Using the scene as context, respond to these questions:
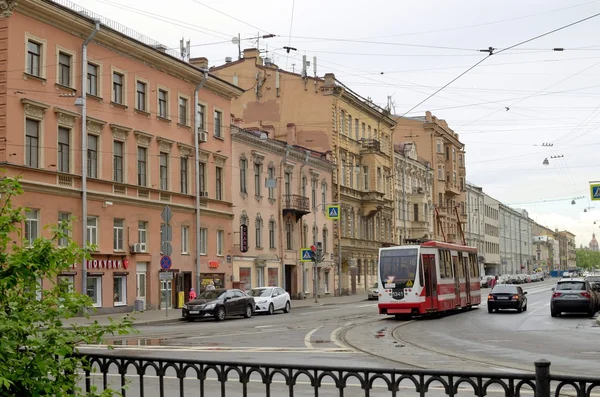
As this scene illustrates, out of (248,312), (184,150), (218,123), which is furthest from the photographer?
(218,123)

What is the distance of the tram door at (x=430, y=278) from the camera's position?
1316 inches

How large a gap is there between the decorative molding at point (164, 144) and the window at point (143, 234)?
4.21 meters

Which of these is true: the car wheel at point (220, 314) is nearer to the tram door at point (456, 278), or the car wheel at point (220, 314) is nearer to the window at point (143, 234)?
the window at point (143, 234)

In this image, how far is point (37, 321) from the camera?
219 inches

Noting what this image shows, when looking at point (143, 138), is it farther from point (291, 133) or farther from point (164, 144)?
point (291, 133)

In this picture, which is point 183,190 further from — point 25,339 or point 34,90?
point 25,339

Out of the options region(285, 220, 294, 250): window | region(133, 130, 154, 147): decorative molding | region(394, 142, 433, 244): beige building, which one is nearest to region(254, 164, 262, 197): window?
region(285, 220, 294, 250): window

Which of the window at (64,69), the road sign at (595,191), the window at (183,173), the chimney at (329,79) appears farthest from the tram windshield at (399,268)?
the chimney at (329,79)

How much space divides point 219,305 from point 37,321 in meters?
30.7

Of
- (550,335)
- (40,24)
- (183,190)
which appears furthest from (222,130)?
(550,335)

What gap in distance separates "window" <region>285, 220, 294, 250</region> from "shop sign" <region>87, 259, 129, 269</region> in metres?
20.0

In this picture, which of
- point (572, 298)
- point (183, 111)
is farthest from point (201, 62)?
point (572, 298)

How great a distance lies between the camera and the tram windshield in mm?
33188

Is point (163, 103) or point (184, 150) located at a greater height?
point (163, 103)
